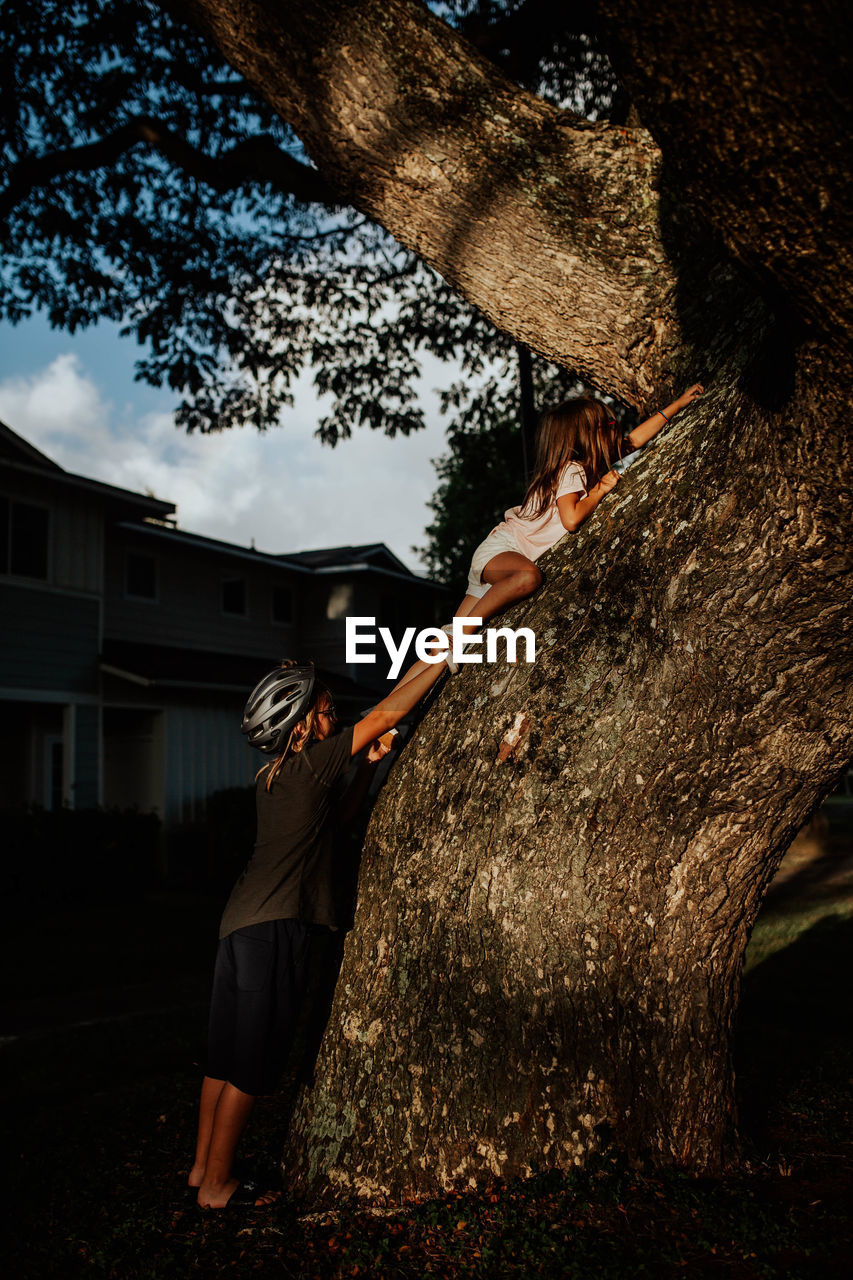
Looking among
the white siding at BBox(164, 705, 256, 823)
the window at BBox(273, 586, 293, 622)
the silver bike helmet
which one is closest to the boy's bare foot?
the silver bike helmet

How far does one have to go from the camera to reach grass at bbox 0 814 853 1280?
2.86 meters

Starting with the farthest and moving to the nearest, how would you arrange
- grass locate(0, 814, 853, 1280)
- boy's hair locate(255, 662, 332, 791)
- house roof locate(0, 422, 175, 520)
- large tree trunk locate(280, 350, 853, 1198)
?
house roof locate(0, 422, 175, 520), boy's hair locate(255, 662, 332, 791), large tree trunk locate(280, 350, 853, 1198), grass locate(0, 814, 853, 1280)

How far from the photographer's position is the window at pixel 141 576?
768 inches

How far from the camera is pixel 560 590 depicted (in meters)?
3.53

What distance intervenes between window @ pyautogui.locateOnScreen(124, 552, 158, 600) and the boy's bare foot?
56.0 feet

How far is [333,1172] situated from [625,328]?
351 cm

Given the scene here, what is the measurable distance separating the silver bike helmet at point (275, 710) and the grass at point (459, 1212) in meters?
1.70

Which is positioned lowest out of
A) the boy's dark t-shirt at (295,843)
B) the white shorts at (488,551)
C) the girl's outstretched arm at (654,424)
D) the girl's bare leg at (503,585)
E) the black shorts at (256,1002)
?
the black shorts at (256,1002)

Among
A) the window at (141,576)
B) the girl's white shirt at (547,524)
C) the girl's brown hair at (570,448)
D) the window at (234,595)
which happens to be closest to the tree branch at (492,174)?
the girl's brown hair at (570,448)

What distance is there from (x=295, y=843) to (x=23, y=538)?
14.1 metres

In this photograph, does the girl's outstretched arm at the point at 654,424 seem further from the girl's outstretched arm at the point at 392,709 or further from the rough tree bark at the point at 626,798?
the girl's outstretched arm at the point at 392,709

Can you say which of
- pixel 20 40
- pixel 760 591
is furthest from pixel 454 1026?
pixel 20 40

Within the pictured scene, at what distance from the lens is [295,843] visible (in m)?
3.62

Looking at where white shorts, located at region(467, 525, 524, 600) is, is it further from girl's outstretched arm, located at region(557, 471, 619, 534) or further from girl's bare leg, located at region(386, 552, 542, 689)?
girl's outstretched arm, located at region(557, 471, 619, 534)
